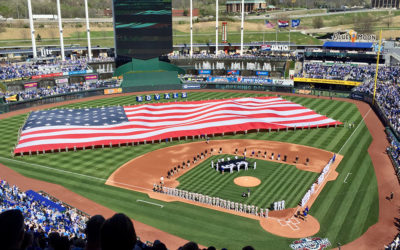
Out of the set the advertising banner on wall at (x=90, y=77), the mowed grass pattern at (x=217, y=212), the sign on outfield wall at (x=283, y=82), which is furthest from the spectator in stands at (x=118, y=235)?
the advertising banner on wall at (x=90, y=77)

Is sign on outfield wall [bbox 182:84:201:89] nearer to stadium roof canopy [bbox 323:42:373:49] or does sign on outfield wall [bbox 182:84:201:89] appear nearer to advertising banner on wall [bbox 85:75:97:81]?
advertising banner on wall [bbox 85:75:97:81]

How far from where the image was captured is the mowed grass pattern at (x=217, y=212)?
84.5 feet

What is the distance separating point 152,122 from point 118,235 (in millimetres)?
44786

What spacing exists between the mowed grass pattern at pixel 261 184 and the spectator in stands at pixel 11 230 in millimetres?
25412

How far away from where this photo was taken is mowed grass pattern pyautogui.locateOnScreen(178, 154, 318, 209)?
30812mm

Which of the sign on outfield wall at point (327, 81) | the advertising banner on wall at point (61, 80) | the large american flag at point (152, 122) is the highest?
the advertising banner on wall at point (61, 80)

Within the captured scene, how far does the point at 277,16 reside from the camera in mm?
159250

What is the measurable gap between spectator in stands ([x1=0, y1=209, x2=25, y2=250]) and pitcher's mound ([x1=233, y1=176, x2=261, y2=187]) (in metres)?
28.7

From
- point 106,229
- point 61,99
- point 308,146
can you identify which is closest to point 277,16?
point 61,99

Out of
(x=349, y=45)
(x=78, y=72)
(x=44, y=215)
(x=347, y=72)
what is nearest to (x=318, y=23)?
(x=349, y=45)

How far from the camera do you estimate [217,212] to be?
28969mm

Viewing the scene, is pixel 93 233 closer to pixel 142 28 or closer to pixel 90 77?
pixel 142 28

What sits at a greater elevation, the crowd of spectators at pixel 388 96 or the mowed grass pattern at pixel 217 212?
the crowd of spectators at pixel 388 96

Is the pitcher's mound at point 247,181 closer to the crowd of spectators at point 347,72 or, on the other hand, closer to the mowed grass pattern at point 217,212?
the mowed grass pattern at point 217,212
